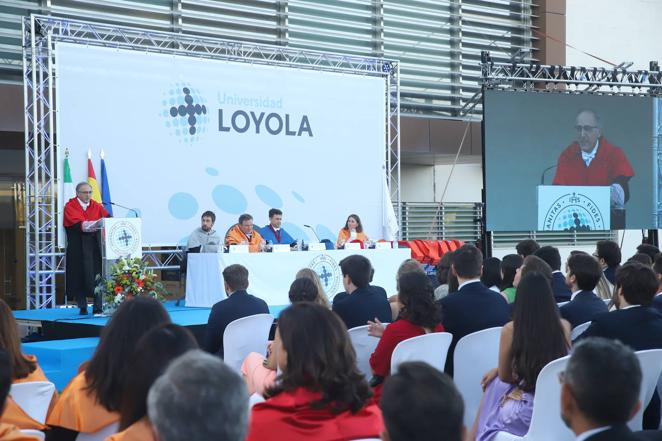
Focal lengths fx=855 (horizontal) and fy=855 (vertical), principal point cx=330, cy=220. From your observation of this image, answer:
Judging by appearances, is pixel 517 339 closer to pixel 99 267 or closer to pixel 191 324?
pixel 191 324

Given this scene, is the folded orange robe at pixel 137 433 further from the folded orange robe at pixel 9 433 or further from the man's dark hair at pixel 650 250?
the man's dark hair at pixel 650 250

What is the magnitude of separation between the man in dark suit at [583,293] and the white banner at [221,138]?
6.86m

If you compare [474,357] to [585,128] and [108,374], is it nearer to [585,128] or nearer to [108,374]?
[108,374]

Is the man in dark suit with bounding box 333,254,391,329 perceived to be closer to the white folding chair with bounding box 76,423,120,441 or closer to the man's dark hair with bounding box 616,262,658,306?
the man's dark hair with bounding box 616,262,658,306

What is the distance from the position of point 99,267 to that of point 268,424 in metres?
6.82

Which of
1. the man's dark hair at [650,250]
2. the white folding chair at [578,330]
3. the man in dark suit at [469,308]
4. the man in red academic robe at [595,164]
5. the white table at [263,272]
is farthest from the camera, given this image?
the man in red academic robe at [595,164]

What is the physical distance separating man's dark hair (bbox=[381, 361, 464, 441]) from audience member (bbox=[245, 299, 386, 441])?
0.62 metres

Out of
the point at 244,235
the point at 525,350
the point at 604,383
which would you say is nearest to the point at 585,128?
the point at 244,235

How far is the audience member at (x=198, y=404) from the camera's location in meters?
1.57

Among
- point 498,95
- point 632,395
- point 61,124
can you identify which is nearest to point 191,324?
point 61,124

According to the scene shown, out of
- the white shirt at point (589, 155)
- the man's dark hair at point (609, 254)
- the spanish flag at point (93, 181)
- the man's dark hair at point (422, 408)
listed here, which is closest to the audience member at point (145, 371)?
the man's dark hair at point (422, 408)

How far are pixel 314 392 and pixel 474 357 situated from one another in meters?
1.91

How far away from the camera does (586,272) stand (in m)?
4.59

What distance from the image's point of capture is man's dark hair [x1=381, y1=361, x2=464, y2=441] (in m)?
1.68
